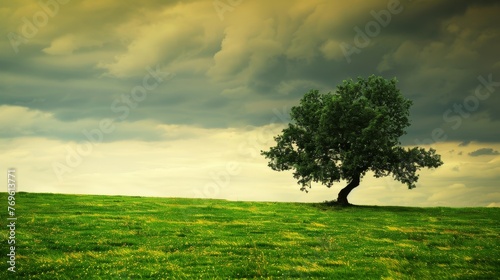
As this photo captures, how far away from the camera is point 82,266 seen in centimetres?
2109

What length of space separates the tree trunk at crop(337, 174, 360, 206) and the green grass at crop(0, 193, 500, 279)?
1331cm

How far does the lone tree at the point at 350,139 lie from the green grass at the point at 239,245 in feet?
40.1

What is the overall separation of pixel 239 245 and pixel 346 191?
37499 mm

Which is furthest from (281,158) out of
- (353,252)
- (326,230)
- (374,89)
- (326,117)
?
(353,252)

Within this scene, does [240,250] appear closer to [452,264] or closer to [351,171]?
[452,264]

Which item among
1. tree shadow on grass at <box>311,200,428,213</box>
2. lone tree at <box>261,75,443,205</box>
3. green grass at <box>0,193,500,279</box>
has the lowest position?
green grass at <box>0,193,500,279</box>

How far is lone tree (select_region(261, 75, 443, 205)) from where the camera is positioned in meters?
57.6

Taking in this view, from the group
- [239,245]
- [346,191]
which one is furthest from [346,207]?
[239,245]

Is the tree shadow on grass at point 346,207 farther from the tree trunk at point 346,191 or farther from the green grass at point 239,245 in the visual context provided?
the green grass at point 239,245

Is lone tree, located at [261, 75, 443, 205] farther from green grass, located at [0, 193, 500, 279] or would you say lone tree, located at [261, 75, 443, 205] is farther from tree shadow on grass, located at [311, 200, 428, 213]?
green grass, located at [0, 193, 500, 279]

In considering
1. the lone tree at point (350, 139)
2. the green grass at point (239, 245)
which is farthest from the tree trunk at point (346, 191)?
the green grass at point (239, 245)

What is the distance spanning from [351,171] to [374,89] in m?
13.1

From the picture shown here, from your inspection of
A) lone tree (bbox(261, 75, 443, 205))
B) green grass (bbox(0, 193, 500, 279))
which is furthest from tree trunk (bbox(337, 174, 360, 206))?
green grass (bbox(0, 193, 500, 279))

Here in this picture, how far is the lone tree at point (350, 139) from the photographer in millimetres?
57562
